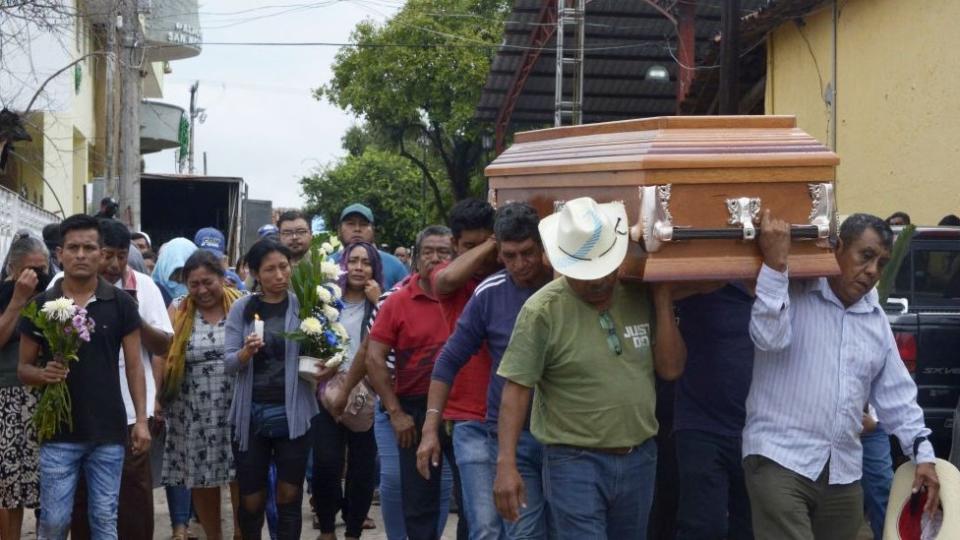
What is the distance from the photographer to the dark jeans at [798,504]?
5809 mm

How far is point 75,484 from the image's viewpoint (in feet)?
25.7

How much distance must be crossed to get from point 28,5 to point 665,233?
9.05 meters

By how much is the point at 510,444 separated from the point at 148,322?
3251 mm

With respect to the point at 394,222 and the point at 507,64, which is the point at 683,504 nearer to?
the point at 507,64

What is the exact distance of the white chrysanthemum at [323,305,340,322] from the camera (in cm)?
871

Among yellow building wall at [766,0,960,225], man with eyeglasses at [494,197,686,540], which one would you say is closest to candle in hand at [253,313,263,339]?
man with eyeglasses at [494,197,686,540]

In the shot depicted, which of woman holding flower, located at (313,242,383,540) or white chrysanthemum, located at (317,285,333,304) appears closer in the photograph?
white chrysanthemum, located at (317,285,333,304)

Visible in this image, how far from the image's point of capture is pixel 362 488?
9.02 m

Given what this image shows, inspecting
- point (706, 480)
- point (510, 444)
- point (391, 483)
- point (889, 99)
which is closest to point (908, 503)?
point (706, 480)

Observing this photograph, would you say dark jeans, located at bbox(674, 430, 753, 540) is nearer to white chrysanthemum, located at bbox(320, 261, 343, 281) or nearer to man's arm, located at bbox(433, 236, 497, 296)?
man's arm, located at bbox(433, 236, 497, 296)

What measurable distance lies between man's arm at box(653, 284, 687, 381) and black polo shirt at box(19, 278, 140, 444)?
3151 millimetres

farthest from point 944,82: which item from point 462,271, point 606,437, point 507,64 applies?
point 507,64

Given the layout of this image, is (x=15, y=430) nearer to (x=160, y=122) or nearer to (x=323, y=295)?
(x=323, y=295)

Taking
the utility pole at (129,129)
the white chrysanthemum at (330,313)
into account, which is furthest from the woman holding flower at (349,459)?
the utility pole at (129,129)
